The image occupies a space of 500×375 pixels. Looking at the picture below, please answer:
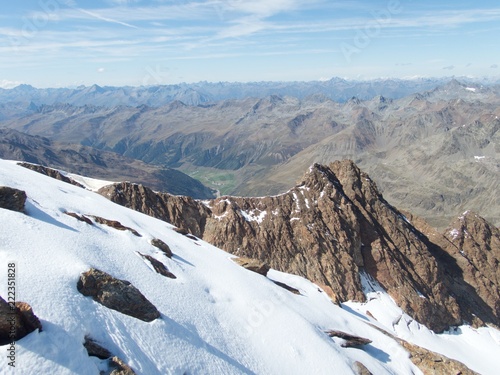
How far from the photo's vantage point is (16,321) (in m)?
13.6

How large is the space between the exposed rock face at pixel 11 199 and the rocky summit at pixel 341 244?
48.1 metres

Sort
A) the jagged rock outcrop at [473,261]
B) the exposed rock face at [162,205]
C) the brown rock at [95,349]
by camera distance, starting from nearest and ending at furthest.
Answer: the brown rock at [95,349] < the exposed rock face at [162,205] < the jagged rock outcrop at [473,261]

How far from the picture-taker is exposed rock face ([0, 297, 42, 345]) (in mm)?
13250

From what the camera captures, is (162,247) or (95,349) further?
(162,247)

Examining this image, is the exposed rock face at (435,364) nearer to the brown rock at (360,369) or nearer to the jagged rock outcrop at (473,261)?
the brown rock at (360,369)

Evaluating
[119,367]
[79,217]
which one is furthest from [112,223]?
[119,367]

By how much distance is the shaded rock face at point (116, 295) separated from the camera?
18.1 m

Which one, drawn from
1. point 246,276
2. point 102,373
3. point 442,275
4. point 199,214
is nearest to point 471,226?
point 442,275

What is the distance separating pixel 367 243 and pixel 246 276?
50467 millimetres

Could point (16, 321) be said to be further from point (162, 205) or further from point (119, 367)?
point (162, 205)

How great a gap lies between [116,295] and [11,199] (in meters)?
10.5

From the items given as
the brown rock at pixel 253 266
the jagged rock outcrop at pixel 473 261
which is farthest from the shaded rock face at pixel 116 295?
the jagged rock outcrop at pixel 473 261

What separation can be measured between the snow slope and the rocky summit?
31276mm

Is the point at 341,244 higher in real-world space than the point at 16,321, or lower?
lower
